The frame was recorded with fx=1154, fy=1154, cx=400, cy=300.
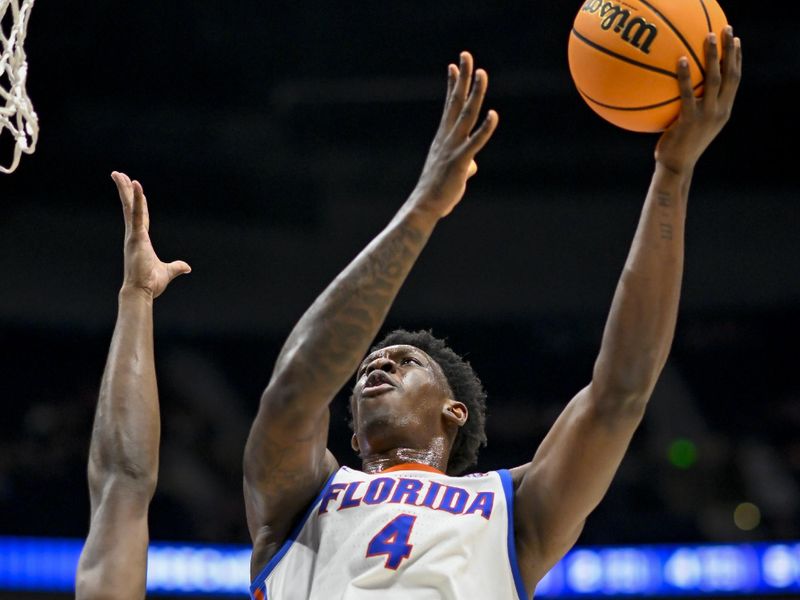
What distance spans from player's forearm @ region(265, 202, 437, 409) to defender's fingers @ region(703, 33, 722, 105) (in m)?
0.67

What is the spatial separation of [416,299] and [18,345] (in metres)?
3.07

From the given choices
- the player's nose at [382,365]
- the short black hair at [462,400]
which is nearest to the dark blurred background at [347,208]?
the short black hair at [462,400]

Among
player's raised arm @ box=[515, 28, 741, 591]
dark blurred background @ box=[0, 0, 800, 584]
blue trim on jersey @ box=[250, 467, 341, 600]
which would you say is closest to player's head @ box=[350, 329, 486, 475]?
blue trim on jersey @ box=[250, 467, 341, 600]

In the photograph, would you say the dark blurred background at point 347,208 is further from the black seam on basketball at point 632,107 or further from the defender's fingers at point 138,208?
the black seam on basketball at point 632,107

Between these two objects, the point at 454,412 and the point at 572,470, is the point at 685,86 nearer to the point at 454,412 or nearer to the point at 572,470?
the point at 572,470

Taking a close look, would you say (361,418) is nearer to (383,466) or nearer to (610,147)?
(383,466)

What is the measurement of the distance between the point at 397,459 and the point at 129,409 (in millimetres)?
729

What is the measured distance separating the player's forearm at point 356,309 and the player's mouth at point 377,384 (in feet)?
2.39

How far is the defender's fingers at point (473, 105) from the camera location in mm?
2293

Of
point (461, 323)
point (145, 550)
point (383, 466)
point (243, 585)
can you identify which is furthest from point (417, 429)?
point (461, 323)

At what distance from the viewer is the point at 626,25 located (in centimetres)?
→ 262

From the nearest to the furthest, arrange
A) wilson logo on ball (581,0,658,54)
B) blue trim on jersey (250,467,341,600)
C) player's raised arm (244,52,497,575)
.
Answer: player's raised arm (244,52,497,575)
wilson logo on ball (581,0,658,54)
blue trim on jersey (250,467,341,600)

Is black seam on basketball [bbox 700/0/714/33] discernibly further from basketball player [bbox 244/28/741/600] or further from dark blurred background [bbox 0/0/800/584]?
dark blurred background [bbox 0/0/800/584]

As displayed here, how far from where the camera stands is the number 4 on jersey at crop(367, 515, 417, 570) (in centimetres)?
268
